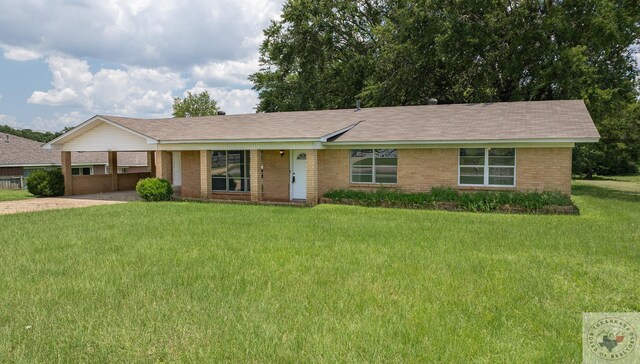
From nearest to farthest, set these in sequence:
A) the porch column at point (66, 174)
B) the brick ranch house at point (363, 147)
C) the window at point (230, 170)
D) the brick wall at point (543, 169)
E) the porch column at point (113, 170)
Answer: the brick wall at point (543, 169) < the brick ranch house at point (363, 147) < the window at point (230, 170) < the porch column at point (66, 174) < the porch column at point (113, 170)

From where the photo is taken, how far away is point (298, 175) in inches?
738

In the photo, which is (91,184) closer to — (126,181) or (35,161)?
(126,181)

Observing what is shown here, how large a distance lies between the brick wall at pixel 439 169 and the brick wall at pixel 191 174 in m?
6.60

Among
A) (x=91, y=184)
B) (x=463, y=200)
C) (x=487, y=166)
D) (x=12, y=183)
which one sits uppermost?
(x=487, y=166)

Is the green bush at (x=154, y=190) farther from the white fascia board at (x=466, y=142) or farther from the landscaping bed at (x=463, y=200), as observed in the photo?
the white fascia board at (x=466, y=142)

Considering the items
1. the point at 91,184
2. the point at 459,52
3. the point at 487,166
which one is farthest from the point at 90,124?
the point at 459,52

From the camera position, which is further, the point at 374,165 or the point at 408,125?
the point at 408,125

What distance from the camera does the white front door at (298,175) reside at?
18.6m

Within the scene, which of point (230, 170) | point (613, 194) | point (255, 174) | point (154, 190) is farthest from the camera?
point (613, 194)

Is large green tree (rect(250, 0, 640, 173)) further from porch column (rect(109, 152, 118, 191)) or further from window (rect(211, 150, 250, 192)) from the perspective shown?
porch column (rect(109, 152, 118, 191))

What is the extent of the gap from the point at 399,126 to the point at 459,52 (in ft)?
29.0

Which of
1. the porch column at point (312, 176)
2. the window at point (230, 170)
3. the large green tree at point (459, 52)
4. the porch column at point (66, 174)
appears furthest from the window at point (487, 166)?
the porch column at point (66, 174)

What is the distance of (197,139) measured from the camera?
1892 cm

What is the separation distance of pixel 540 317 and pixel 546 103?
16.6 meters
